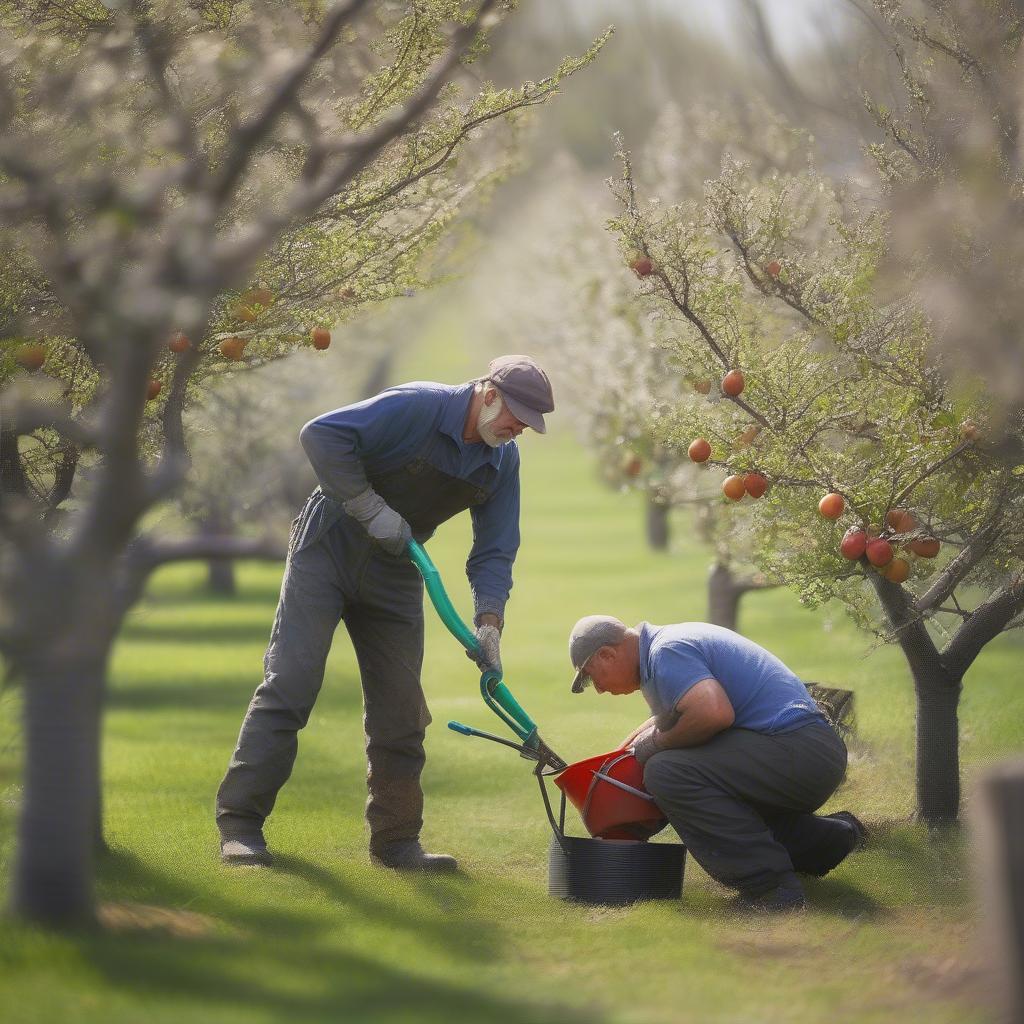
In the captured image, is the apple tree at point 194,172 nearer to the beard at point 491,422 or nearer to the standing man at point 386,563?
the standing man at point 386,563

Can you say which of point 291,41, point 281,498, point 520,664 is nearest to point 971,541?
point 291,41

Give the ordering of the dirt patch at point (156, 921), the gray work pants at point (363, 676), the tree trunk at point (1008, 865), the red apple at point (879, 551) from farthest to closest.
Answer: the red apple at point (879, 551) < the gray work pants at point (363, 676) < the dirt patch at point (156, 921) < the tree trunk at point (1008, 865)

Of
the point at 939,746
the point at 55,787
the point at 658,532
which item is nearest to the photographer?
the point at 55,787

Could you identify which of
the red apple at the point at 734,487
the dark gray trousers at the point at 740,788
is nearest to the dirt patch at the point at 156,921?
the dark gray trousers at the point at 740,788

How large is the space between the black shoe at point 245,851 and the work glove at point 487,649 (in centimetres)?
130

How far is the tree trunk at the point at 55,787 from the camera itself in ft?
15.9

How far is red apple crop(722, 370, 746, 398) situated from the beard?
42.8 inches

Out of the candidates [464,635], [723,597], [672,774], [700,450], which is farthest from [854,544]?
[723,597]

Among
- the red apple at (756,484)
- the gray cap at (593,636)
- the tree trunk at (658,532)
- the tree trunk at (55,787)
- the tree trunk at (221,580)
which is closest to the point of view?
the tree trunk at (55,787)

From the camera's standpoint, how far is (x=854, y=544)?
23.2 ft

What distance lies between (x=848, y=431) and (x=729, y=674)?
67.2 inches

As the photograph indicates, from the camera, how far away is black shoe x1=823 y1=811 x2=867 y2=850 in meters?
7.06

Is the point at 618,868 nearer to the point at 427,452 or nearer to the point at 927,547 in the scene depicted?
the point at 427,452

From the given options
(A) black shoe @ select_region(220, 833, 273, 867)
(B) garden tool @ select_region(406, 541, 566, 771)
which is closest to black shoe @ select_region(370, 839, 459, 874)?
(A) black shoe @ select_region(220, 833, 273, 867)
